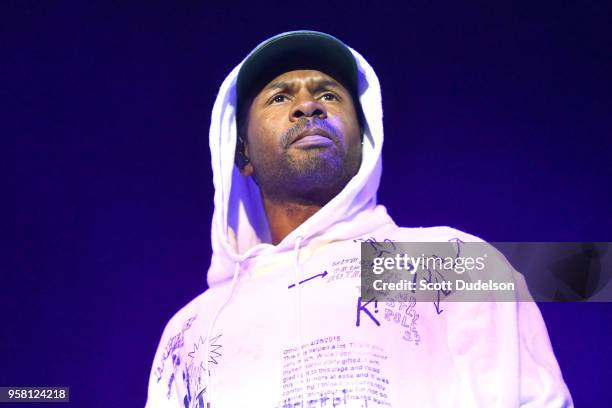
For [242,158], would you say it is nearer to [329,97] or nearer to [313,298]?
[329,97]

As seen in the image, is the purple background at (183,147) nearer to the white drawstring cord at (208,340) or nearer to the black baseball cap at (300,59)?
the black baseball cap at (300,59)

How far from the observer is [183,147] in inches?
82.0

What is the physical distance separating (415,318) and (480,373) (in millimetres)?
138

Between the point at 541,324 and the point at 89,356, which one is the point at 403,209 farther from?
the point at 89,356

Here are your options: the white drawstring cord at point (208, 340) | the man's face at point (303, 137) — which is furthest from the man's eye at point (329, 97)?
the white drawstring cord at point (208, 340)

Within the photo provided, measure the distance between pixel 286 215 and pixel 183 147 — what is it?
0.42 m

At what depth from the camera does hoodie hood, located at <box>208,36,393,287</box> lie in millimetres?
1603

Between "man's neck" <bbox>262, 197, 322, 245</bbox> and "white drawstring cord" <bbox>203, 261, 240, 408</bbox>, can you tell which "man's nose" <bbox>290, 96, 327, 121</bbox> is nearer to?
"man's neck" <bbox>262, 197, 322, 245</bbox>

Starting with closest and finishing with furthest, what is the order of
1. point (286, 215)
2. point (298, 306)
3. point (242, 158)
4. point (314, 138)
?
1. point (298, 306)
2. point (314, 138)
3. point (286, 215)
4. point (242, 158)

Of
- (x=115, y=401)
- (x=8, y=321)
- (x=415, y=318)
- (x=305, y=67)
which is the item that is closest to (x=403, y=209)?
(x=305, y=67)

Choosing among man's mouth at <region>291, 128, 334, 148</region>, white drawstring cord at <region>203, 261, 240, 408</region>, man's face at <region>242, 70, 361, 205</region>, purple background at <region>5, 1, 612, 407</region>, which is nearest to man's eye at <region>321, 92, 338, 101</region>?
man's face at <region>242, 70, 361, 205</region>

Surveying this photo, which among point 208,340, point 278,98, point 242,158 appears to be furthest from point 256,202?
point 208,340

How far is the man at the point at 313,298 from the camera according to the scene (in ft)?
A: 4.35

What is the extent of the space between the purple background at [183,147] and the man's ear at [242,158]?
0.68 ft
